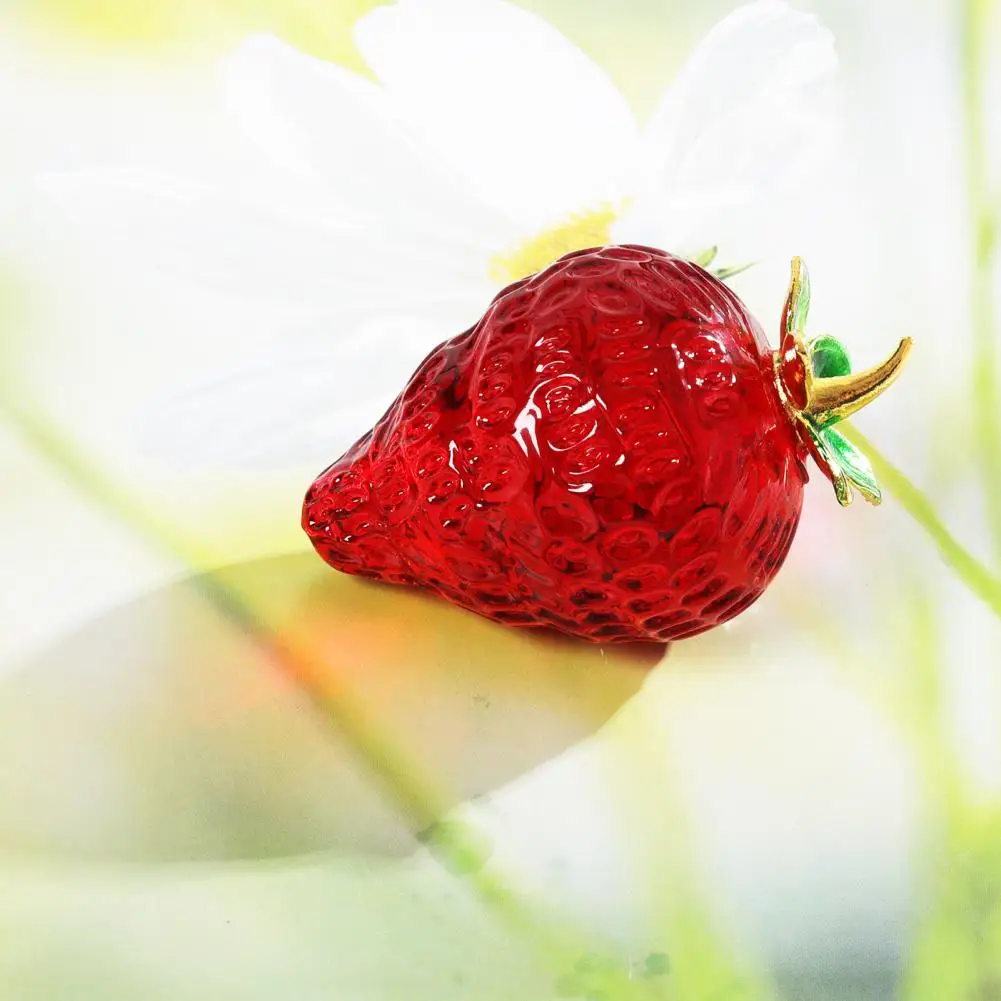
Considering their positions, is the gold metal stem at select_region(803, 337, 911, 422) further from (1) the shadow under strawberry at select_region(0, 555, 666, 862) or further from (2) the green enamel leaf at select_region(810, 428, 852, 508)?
(1) the shadow under strawberry at select_region(0, 555, 666, 862)

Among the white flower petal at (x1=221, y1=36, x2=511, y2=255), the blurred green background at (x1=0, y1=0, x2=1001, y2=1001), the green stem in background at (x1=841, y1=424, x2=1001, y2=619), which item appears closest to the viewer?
the blurred green background at (x1=0, y1=0, x2=1001, y2=1001)

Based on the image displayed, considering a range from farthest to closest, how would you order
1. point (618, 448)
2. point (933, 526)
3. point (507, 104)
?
point (507, 104), point (933, 526), point (618, 448)

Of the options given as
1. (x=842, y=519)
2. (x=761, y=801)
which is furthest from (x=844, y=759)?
(x=842, y=519)

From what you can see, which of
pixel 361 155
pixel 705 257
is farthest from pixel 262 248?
pixel 705 257

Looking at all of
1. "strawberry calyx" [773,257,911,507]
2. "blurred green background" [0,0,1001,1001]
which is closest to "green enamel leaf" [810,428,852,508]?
"strawberry calyx" [773,257,911,507]

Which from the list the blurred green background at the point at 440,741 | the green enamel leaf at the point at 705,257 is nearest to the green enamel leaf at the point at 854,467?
the blurred green background at the point at 440,741

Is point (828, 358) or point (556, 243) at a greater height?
point (556, 243)

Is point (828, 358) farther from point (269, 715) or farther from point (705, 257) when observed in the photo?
point (269, 715)
